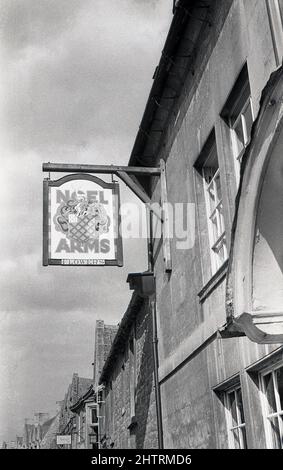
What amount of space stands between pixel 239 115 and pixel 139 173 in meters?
3.58

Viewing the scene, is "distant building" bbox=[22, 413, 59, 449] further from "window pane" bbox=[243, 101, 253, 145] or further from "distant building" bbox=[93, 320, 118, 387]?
"window pane" bbox=[243, 101, 253, 145]

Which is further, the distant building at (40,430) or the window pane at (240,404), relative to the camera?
the distant building at (40,430)

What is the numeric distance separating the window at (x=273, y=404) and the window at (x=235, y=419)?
700 millimetres

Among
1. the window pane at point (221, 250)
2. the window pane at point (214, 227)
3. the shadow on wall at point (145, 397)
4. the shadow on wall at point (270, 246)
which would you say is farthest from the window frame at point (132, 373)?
the shadow on wall at point (270, 246)

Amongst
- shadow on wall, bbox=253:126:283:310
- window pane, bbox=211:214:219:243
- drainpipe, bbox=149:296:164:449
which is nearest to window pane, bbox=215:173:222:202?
window pane, bbox=211:214:219:243

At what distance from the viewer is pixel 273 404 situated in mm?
5980

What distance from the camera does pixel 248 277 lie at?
179 inches

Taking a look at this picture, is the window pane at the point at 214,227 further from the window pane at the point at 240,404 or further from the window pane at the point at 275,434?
the window pane at the point at 275,434

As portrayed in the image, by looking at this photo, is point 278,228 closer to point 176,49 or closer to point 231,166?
point 231,166

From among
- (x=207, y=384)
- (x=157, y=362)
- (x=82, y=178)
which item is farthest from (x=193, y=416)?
(x=82, y=178)

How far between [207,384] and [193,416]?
0.92m

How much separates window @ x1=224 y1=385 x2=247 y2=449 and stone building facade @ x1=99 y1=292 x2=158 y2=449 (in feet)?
15.2

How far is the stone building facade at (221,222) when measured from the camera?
4516 mm
